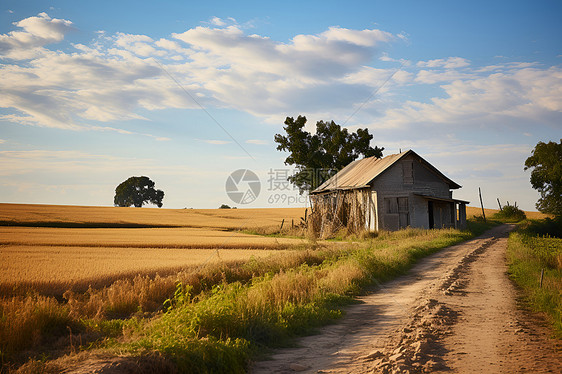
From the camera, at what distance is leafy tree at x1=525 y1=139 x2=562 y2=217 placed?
43.7 metres

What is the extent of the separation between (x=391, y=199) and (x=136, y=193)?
220ft

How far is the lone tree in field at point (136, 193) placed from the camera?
8619 centimetres

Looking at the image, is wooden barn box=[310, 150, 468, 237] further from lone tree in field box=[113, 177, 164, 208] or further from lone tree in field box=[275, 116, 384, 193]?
lone tree in field box=[113, 177, 164, 208]

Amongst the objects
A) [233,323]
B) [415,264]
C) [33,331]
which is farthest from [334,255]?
[33,331]

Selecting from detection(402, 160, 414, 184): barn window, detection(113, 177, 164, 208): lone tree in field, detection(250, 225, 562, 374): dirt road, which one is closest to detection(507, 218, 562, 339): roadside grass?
detection(250, 225, 562, 374): dirt road

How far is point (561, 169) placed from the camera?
4244 cm

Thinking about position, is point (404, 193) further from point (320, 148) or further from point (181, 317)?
point (181, 317)

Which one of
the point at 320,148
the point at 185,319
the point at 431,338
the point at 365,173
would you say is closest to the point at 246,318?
the point at 185,319

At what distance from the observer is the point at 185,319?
22.0 ft

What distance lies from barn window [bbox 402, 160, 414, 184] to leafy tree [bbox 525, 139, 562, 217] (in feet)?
65.5

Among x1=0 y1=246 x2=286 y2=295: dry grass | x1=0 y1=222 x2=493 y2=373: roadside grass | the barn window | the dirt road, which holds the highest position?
the barn window

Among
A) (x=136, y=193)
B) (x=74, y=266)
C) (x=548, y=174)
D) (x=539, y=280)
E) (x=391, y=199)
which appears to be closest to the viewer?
(x=539, y=280)

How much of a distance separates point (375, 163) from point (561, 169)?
21599 mm

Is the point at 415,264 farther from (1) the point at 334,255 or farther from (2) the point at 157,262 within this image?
(2) the point at 157,262
